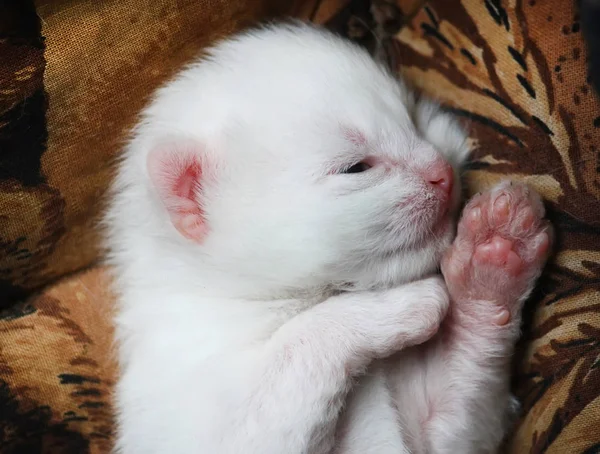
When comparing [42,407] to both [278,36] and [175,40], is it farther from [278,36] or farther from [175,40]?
[278,36]

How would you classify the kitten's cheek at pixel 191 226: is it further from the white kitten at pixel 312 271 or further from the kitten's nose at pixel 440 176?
the kitten's nose at pixel 440 176

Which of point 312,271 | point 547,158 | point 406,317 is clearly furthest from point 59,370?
point 547,158

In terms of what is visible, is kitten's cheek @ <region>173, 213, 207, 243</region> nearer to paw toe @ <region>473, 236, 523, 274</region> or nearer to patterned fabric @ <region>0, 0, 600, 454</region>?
patterned fabric @ <region>0, 0, 600, 454</region>

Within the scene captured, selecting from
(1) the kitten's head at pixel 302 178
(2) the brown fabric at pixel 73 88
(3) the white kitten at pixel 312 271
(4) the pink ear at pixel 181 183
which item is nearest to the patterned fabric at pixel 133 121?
(2) the brown fabric at pixel 73 88

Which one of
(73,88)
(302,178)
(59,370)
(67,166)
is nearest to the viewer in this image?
(302,178)

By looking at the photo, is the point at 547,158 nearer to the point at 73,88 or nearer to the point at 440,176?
the point at 440,176

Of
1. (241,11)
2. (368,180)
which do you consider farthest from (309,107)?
(241,11)

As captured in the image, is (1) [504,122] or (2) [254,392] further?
(1) [504,122]
